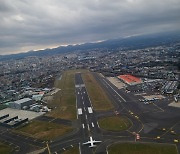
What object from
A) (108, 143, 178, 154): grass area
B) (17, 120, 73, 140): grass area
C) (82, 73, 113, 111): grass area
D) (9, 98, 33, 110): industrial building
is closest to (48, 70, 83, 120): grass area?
(17, 120, 73, 140): grass area

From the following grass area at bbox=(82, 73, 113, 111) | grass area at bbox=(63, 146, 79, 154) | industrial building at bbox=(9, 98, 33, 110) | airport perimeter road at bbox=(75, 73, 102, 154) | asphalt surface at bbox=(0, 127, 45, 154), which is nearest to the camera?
grass area at bbox=(63, 146, 79, 154)

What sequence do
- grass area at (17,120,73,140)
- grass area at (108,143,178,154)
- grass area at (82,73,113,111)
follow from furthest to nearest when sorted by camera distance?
grass area at (82,73,113,111) < grass area at (17,120,73,140) < grass area at (108,143,178,154)

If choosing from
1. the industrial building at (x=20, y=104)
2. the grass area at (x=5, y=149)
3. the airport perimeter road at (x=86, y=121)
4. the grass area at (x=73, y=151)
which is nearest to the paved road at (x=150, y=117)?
the airport perimeter road at (x=86, y=121)

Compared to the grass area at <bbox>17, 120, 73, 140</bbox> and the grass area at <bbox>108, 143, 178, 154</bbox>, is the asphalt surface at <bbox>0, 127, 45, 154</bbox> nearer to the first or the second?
the grass area at <bbox>17, 120, 73, 140</bbox>

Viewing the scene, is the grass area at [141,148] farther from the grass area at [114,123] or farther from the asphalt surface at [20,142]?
the asphalt surface at [20,142]

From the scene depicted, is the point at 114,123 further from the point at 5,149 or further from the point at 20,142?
the point at 5,149

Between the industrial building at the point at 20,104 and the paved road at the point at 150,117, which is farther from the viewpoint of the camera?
the industrial building at the point at 20,104
